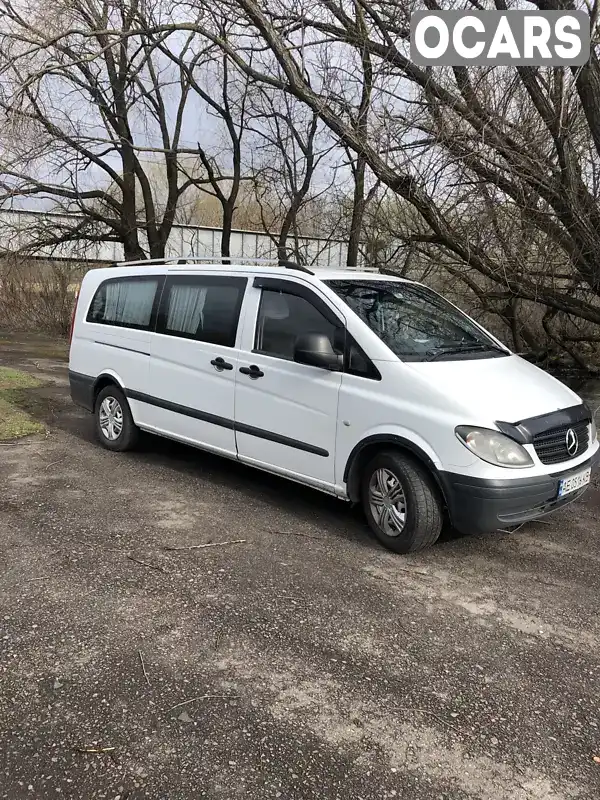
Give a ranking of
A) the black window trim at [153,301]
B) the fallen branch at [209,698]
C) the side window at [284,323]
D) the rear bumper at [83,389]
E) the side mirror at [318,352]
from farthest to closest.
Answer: the rear bumper at [83,389], the black window trim at [153,301], the side window at [284,323], the side mirror at [318,352], the fallen branch at [209,698]

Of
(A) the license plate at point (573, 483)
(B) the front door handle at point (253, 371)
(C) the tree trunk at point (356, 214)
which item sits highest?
(C) the tree trunk at point (356, 214)

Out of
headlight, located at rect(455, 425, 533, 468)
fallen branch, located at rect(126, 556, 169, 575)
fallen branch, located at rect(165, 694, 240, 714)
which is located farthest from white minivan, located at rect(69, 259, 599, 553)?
fallen branch, located at rect(165, 694, 240, 714)

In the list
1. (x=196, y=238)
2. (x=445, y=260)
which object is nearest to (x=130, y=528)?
(x=445, y=260)

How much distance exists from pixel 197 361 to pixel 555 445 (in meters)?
2.97

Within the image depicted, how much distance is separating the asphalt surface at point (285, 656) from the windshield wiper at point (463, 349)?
52.8 inches

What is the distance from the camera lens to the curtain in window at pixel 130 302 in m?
6.32

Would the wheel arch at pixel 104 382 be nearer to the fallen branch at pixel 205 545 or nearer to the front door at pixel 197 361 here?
the front door at pixel 197 361

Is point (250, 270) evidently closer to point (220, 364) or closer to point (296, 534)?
point (220, 364)

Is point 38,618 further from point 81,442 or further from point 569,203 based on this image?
point 569,203

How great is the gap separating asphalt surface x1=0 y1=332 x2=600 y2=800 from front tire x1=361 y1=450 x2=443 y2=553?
16 centimetres

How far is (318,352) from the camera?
4613 mm

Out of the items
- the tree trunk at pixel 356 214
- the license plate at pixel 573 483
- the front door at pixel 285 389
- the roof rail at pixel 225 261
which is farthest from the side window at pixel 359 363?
the tree trunk at pixel 356 214

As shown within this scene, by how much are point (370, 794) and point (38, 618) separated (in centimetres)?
197

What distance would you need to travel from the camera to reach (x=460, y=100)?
769 centimetres
